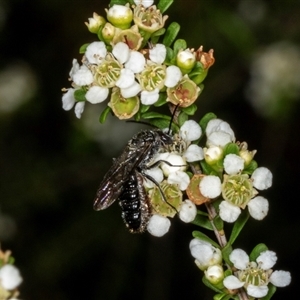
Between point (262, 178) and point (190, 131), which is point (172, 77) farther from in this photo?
point (262, 178)

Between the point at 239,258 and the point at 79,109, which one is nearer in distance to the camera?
the point at 239,258

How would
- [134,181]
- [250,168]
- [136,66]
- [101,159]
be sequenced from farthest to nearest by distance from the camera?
[101,159], [134,181], [250,168], [136,66]

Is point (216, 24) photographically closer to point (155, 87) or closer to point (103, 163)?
point (103, 163)

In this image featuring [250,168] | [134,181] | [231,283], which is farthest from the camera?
[134,181]

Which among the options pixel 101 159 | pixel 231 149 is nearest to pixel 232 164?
pixel 231 149

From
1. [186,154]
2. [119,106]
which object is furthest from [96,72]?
[186,154]

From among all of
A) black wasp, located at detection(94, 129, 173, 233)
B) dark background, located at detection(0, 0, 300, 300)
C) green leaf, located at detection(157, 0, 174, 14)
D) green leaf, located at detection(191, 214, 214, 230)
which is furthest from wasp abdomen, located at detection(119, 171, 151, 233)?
dark background, located at detection(0, 0, 300, 300)

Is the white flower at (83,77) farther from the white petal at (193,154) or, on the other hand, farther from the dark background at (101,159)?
the dark background at (101,159)
